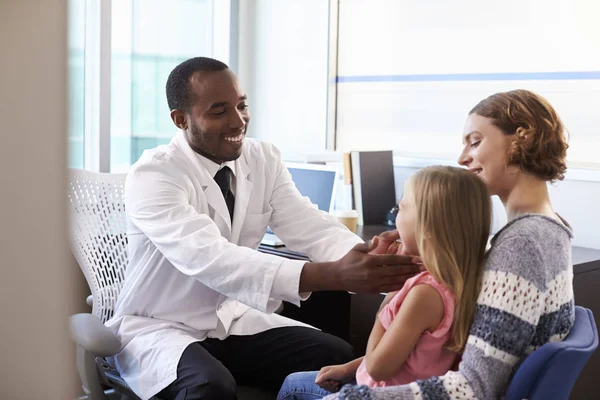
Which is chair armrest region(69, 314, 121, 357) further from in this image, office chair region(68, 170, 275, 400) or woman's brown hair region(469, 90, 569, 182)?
woman's brown hair region(469, 90, 569, 182)

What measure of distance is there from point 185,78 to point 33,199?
198cm

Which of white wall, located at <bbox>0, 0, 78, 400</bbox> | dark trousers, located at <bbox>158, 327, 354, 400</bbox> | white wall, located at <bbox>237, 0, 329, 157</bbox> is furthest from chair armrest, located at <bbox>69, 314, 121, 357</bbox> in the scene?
white wall, located at <bbox>237, 0, 329, 157</bbox>

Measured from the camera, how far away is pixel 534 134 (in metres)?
1.47

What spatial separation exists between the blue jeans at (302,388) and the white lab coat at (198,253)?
18 cm

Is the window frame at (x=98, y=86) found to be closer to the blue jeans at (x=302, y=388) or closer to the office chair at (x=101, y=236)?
the office chair at (x=101, y=236)

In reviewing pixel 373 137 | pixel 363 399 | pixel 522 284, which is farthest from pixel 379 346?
pixel 373 137

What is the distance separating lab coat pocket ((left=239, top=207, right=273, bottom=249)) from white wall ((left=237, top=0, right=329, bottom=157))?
124 centimetres

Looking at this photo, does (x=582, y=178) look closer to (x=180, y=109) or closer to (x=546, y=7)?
(x=546, y=7)

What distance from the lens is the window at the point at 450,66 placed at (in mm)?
2670

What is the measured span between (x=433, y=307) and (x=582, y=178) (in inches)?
60.6

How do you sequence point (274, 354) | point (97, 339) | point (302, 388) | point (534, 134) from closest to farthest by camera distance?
1. point (534, 134)
2. point (302, 388)
3. point (97, 339)
4. point (274, 354)

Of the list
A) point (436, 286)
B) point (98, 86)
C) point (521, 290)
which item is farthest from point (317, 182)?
point (521, 290)

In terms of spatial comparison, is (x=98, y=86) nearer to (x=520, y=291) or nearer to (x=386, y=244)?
(x=386, y=244)

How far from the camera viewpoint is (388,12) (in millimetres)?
3258
